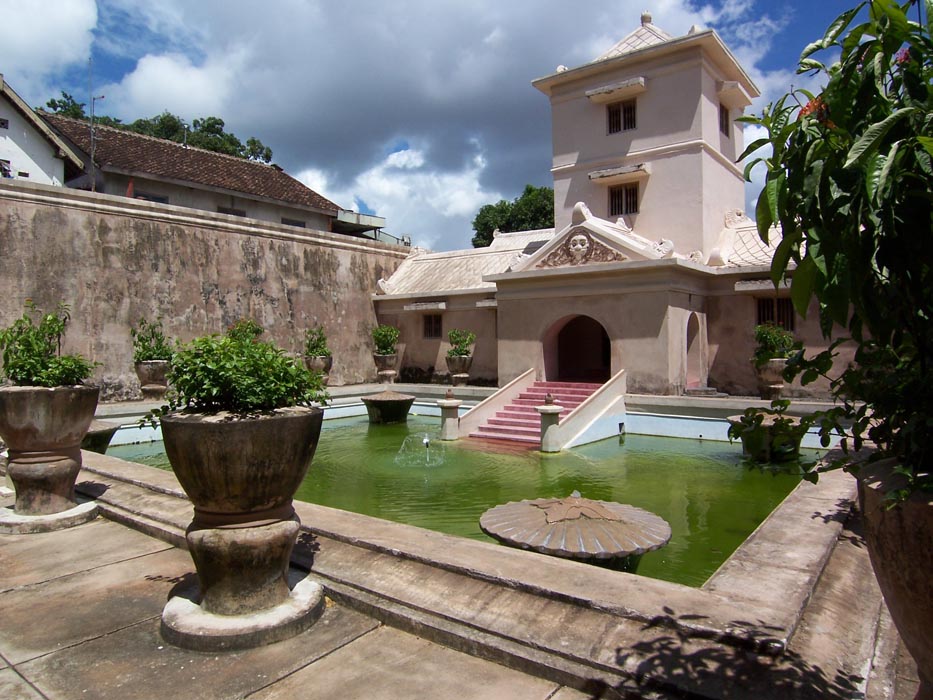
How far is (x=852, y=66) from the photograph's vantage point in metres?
1.83

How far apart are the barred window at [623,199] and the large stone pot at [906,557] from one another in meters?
14.7

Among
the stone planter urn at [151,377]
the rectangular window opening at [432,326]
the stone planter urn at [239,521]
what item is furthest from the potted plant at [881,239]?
the rectangular window opening at [432,326]

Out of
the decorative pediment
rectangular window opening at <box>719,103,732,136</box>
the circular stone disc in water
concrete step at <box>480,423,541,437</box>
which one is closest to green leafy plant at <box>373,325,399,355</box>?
the decorative pediment

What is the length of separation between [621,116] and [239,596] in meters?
15.5

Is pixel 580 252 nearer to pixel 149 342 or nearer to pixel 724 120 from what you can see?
pixel 724 120

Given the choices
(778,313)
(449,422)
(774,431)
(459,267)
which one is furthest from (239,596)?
(459,267)

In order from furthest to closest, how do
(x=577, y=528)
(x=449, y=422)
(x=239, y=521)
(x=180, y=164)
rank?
(x=180, y=164), (x=449, y=422), (x=577, y=528), (x=239, y=521)

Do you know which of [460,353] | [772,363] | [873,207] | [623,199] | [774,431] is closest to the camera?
[873,207]

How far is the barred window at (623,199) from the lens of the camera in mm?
15734

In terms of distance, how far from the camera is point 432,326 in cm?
1850

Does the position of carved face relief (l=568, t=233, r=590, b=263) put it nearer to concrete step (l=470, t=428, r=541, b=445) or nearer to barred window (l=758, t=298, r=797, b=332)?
barred window (l=758, t=298, r=797, b=332)

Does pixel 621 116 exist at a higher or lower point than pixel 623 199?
higher

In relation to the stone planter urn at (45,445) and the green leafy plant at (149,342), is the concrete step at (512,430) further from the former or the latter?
the stone planter urn at (45,445)

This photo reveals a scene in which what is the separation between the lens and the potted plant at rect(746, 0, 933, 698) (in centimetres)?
168
